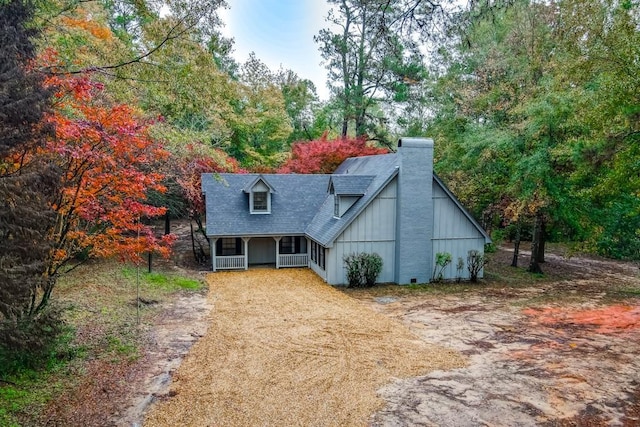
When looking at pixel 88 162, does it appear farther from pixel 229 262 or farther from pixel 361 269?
pixel 229 262

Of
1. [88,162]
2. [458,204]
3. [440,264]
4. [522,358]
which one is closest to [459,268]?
[440,264]

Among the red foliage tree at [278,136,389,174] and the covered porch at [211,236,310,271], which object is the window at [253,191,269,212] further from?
the red foliage tree at [278,136,389,174]

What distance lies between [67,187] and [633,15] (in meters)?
15.4

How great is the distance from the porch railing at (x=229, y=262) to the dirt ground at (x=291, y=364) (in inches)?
208

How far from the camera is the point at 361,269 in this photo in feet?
56.6

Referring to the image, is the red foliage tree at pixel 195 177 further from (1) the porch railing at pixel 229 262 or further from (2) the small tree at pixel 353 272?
(2) the small tree at pixel 353 272

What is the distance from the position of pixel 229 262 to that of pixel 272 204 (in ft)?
11.9

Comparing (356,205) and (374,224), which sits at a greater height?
(356,205)

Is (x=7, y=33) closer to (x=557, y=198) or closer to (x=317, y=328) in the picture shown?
(x=317, y=328)

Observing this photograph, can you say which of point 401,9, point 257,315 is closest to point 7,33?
point 401,9

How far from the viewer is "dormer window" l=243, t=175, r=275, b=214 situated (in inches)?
805

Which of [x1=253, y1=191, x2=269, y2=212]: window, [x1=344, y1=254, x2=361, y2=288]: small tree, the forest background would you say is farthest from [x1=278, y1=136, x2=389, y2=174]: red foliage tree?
[x1=344, y1=254, x2=361, y2=288]: small tree

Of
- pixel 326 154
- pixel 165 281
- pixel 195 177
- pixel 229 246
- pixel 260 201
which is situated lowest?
pixel 165 281

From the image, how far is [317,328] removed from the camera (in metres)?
11.6
